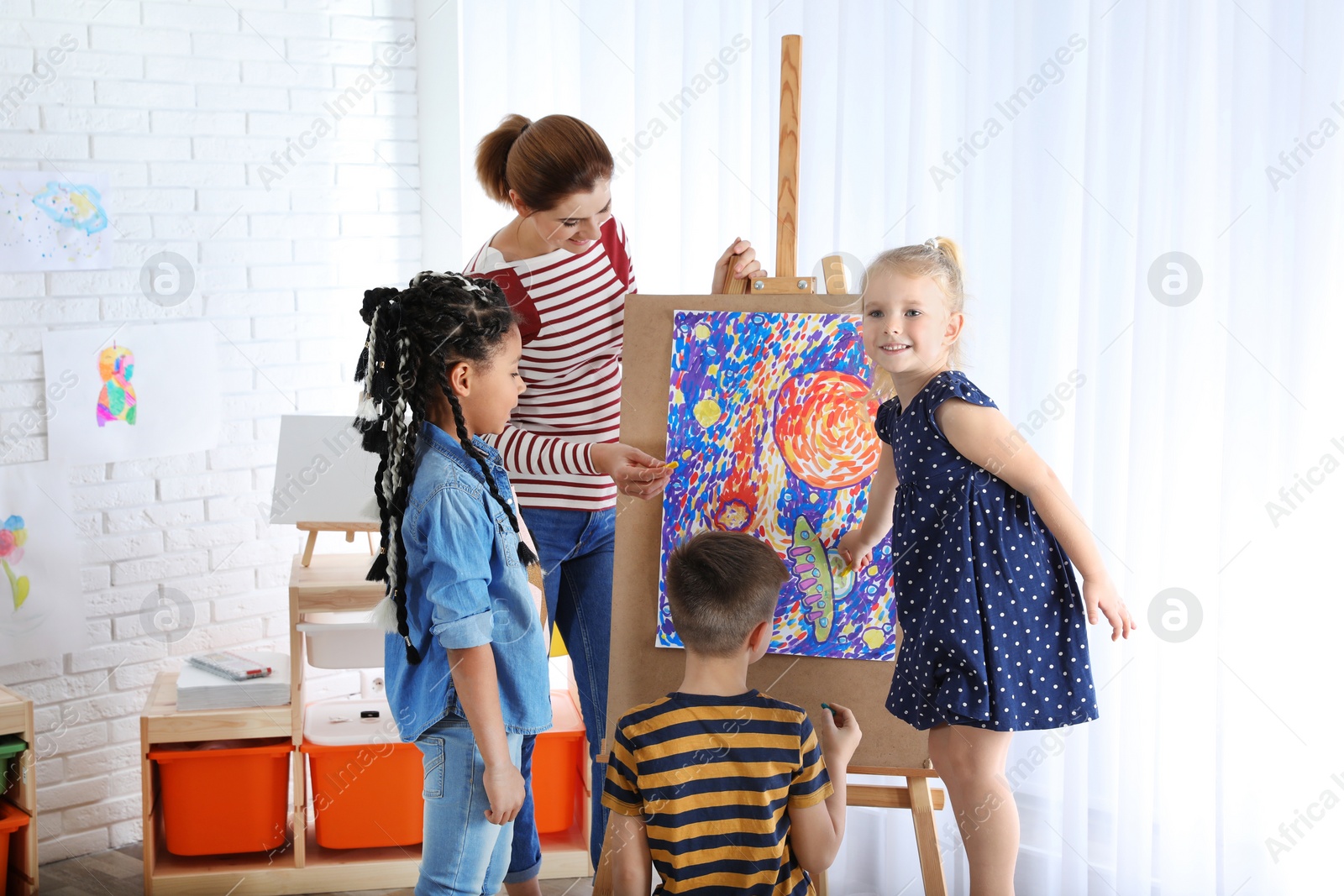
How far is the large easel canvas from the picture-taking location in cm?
163

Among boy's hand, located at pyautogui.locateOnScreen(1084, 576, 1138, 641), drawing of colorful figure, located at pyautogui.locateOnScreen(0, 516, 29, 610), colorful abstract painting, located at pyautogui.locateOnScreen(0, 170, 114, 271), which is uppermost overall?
colorful abstract painting, located at pyautogui.locateOnScreen(0, 170, 114, 271)

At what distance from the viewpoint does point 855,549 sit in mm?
1606

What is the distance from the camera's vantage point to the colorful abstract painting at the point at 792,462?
5.30ft

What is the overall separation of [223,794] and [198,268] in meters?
1.13

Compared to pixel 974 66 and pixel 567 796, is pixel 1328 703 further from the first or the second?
pixel 567 796

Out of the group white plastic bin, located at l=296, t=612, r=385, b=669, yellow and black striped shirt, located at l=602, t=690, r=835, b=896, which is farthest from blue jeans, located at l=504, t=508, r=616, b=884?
white plastic bin, located at l=296, t=612, r=385, b=669

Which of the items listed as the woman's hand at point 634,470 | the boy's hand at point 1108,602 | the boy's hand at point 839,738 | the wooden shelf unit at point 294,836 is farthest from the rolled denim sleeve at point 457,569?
the wooden shelf unit at point 294,836

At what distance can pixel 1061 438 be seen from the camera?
1.97m

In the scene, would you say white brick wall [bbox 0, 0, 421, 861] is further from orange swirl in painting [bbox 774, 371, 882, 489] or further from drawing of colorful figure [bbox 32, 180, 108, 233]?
orange swirl in painting [bbox 774, 371, 882, 489]

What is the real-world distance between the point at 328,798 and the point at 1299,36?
7.11 feet

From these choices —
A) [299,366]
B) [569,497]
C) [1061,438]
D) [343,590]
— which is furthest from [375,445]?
[299,366]

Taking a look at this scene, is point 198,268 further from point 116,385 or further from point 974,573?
point 974,573

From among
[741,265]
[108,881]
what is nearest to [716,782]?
Answer: [741,265]

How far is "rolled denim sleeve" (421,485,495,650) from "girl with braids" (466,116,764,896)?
0.30 m
